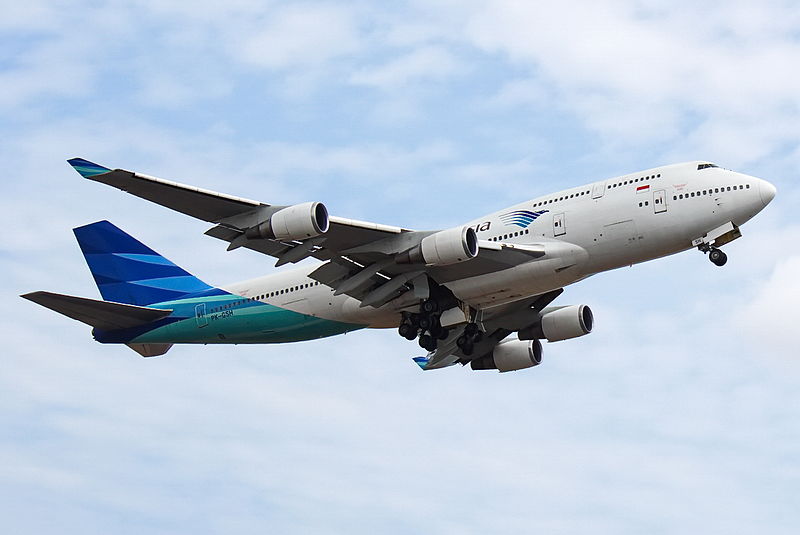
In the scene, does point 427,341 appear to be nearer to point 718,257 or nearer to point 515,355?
point 515,355

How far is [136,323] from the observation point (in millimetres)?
43344

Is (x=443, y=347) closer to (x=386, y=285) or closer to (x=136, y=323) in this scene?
(x=386, y=285)

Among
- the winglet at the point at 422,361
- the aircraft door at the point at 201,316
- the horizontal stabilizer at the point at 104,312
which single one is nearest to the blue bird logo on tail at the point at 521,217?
the winglet at the point at 422,361

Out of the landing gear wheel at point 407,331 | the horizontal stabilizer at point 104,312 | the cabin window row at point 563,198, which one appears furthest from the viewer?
the horizontal stabilizer at point 104,312

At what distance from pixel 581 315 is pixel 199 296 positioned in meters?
14.2

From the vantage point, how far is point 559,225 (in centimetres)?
3706

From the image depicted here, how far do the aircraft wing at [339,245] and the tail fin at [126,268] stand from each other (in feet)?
30.3

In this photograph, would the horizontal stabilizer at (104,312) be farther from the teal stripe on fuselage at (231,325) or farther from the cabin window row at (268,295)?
the cabin window row at (268,295)

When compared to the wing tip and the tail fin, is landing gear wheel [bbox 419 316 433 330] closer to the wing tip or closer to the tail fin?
the wing tip

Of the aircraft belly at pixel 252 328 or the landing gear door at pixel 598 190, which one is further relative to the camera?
the aircraft belly at pixel 252 328

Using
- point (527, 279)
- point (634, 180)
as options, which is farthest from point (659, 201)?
point (527, 279)

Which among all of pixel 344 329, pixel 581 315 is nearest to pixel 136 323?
pixel 344 329

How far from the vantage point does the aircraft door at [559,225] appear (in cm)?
3694

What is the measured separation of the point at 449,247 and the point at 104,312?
14.3m
